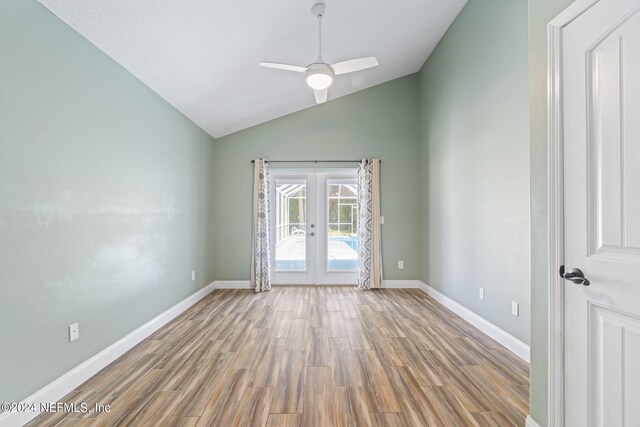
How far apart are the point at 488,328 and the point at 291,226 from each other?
10.3 ft

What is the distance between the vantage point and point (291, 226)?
16.5ft

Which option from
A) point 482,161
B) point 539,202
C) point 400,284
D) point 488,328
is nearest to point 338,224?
point 400,284

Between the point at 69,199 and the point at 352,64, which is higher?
the point at 352,64

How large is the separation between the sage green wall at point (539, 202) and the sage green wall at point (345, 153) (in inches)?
128

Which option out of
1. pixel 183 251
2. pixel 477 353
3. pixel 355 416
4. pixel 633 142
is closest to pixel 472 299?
pixel 477 353

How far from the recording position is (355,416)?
1.73 meters

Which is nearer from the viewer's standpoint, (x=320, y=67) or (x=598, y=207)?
(x=598, y=207)

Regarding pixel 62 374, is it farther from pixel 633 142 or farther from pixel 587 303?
pixel 633 142

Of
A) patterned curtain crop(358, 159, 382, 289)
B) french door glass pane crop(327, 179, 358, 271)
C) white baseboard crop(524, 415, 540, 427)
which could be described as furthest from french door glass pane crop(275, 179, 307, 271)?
white baseboard crop(524, 415, 540, 427)

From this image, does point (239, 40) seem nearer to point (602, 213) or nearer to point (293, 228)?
point (602, 213)

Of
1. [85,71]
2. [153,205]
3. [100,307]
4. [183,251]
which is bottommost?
[100,307]

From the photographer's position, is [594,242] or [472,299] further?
[472,299]

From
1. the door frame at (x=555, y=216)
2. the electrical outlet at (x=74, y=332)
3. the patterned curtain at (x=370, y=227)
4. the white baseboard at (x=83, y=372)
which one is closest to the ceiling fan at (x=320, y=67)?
the door frame at (x=555, y=216)

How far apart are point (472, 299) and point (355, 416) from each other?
2116 mm
